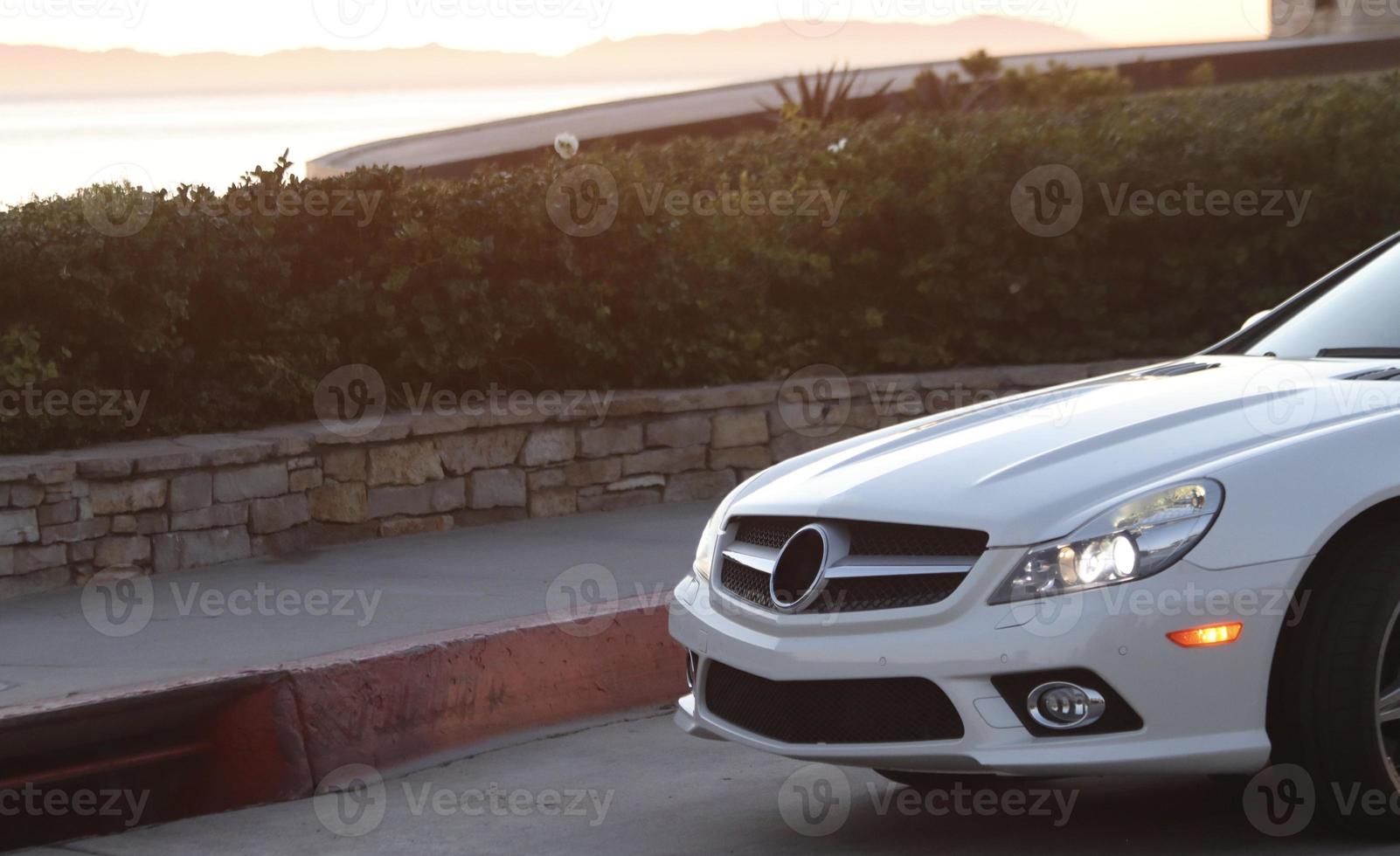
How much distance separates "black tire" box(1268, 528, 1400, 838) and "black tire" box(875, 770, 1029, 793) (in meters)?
1.14

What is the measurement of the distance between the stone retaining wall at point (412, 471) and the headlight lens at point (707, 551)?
343cm

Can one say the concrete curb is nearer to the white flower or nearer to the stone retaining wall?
the stone retaining wall

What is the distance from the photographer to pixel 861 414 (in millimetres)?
9758

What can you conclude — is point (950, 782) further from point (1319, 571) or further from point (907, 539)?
point (1319, 571)

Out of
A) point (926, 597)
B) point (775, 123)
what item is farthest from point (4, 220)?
point (775, 123)

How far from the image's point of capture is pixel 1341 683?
3.70m

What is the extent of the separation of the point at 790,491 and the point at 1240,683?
128 cm

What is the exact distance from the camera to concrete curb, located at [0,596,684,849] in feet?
16.5

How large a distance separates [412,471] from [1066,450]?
4.81 metres

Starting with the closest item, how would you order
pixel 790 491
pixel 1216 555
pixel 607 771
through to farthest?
pixel 1216 555 → pixel 790 491 → pixel 607 771

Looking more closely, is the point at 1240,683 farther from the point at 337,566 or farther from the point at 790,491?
the point at 337,566

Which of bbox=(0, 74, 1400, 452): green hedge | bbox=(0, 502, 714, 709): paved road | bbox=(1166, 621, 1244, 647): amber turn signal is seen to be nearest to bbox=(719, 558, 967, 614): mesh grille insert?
bbox=(1166, 621, 1244, 647): amber turn signal

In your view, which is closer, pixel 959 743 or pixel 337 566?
pixel 959 743

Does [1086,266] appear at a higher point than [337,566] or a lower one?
higher
